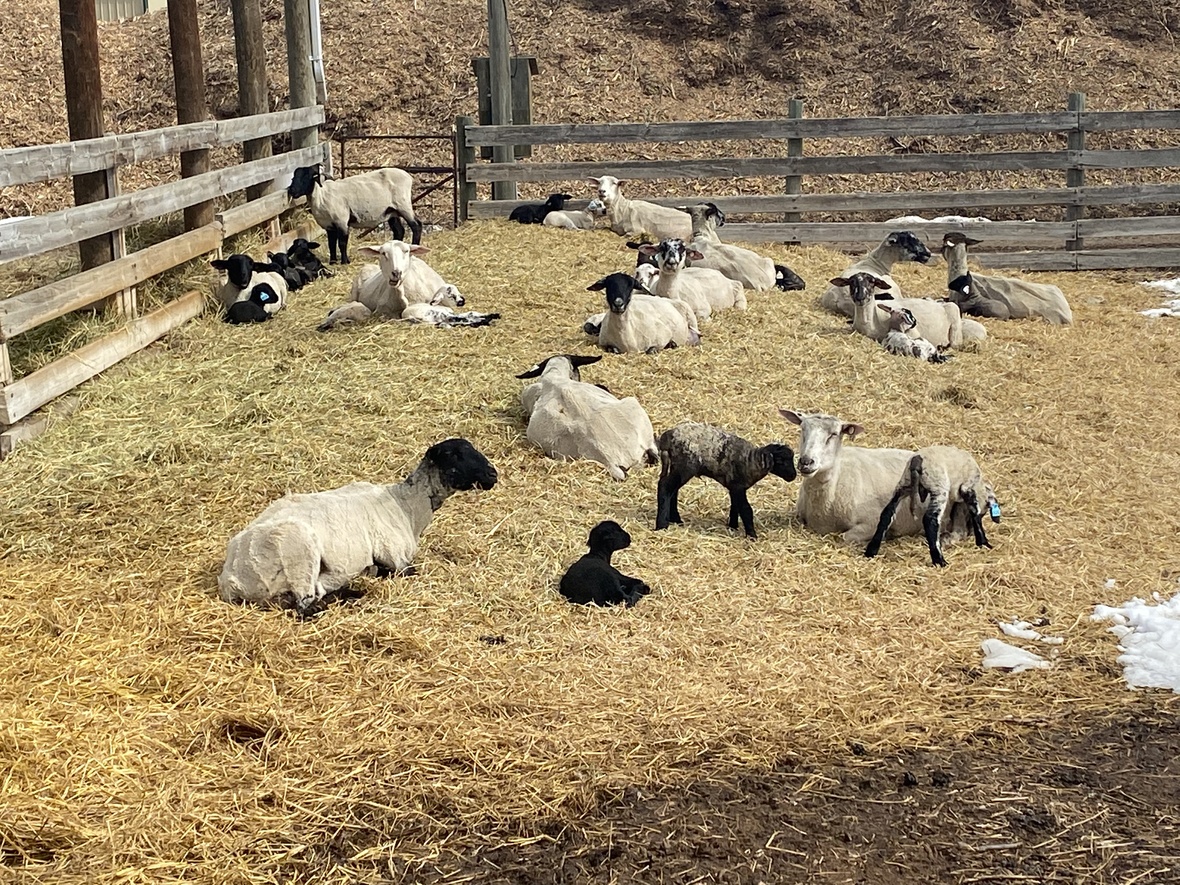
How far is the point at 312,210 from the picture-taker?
49.0 ft

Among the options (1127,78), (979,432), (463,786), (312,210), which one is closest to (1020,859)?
(463,786)

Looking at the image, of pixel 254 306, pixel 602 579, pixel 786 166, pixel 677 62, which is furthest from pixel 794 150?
pixel 602 579

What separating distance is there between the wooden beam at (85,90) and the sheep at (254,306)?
1442 millimetres

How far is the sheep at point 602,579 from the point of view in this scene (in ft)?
20.4

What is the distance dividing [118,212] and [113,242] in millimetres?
389

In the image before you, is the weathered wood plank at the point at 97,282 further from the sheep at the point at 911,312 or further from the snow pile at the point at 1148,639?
the snow pile at the point at 1148,639

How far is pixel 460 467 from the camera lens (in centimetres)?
689

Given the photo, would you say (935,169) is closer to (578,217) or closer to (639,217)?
(639,217)

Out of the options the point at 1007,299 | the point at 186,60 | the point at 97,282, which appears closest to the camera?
the point at 97,282

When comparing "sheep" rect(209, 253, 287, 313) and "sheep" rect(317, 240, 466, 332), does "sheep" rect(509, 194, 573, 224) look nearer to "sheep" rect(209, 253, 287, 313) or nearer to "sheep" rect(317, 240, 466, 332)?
"sheep" rect(317, 240, 466, 332)

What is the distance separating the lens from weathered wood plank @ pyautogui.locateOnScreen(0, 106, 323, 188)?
8.81 m

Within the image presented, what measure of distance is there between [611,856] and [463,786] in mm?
686

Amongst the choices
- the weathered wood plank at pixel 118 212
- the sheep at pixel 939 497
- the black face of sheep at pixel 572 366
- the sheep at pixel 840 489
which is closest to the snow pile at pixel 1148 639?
the sheep at pixel 939 497

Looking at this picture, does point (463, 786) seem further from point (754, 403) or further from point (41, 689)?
point (754, 403)
